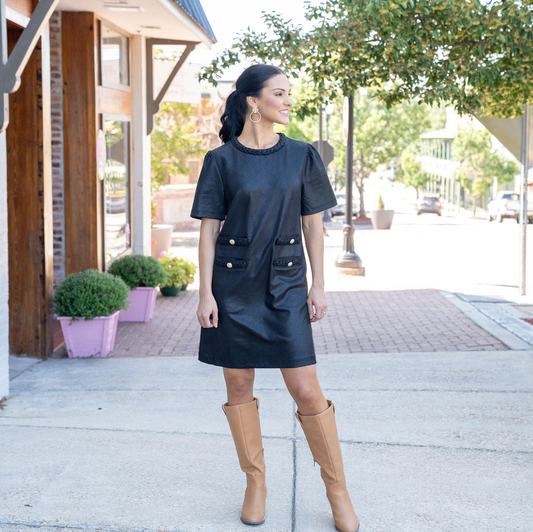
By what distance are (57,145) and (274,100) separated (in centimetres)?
547

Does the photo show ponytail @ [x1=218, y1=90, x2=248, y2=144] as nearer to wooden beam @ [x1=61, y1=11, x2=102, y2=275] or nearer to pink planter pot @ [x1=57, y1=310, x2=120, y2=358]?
pink planter pot @ [x1=57, y1=310, x2=120, y2=358]

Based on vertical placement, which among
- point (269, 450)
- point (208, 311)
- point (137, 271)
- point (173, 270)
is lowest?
point (269, 450)

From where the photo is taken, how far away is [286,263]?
3.32 m

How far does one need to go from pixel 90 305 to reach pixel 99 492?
3395 millimetres

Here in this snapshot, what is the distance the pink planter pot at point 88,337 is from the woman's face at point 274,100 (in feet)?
13.6

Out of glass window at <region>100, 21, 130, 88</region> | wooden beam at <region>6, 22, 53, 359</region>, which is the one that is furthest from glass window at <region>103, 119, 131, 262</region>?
wooden beam at <region>6, 22, 53, 359</region>

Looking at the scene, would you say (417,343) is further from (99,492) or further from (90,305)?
(99,492)

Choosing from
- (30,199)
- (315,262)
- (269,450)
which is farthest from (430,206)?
(315,262)

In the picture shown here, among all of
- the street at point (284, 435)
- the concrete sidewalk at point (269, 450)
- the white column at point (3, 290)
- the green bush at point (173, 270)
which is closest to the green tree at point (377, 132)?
the green bush at point (173, 270)

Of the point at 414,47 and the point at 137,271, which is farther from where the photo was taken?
the point at 137,271

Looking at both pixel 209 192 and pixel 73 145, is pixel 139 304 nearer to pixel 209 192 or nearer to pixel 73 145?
pixel 73 145

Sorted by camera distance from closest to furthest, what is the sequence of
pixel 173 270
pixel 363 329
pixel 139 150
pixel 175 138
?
pixel 363 329 → pixel 139 150 → pixel 173 270 → pixel 175 138

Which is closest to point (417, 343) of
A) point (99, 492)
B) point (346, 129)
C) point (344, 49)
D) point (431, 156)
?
point (344, 49)

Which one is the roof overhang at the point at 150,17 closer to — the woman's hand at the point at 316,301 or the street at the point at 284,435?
the street at the point at 284,435
